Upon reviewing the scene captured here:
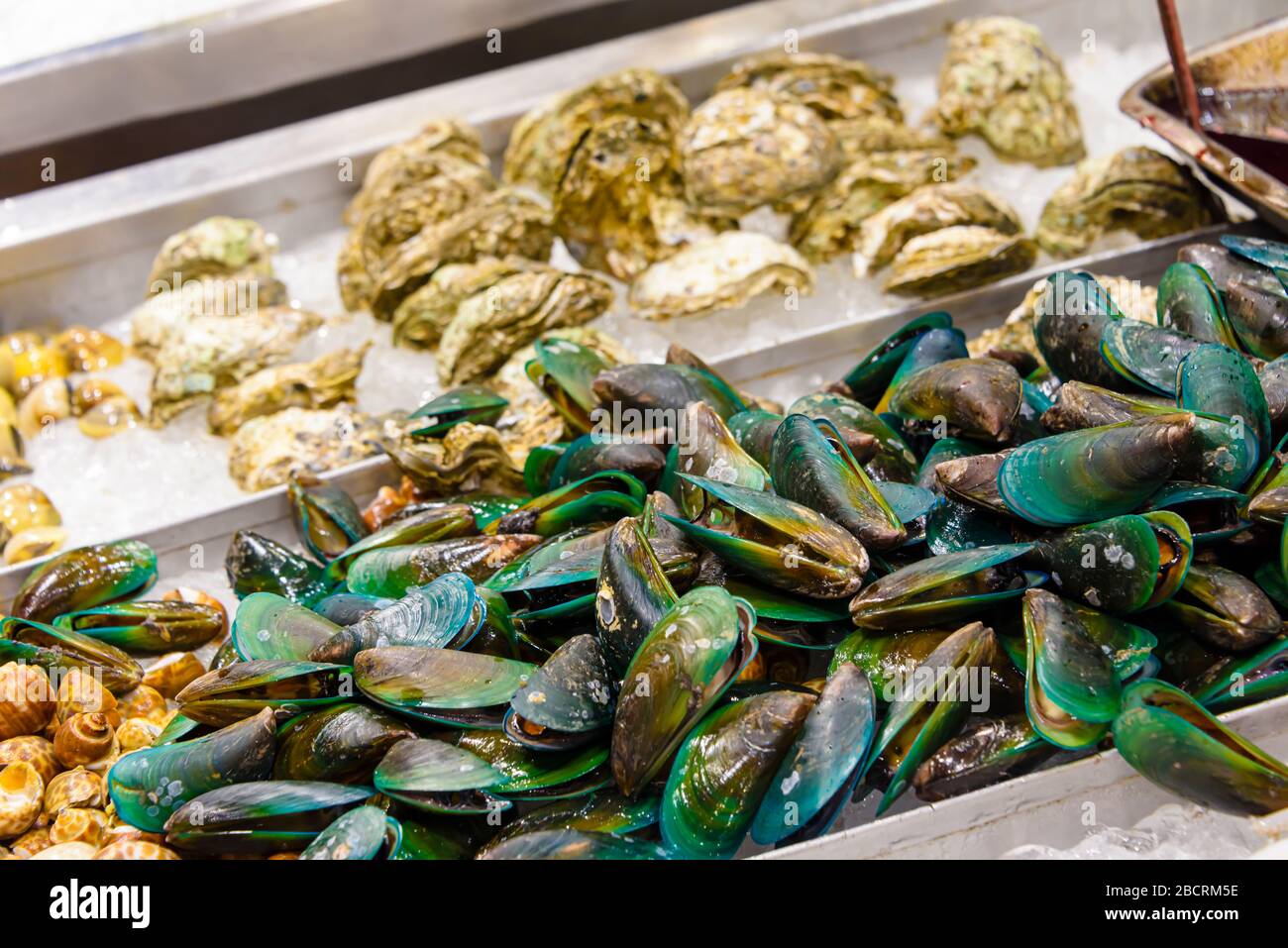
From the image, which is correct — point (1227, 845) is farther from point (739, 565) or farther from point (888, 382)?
point (888, 382)

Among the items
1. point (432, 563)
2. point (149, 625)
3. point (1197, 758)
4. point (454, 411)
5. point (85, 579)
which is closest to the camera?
point (1197, 758)

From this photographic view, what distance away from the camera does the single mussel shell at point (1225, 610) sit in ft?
4.65

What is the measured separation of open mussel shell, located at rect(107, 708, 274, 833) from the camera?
4.90ft

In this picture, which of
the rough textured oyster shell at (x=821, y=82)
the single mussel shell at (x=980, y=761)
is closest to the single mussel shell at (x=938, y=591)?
the single mussel shell at (x=980, y=761)

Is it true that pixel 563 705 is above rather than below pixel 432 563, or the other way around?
below

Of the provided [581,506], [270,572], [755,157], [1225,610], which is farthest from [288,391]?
[1225,610]

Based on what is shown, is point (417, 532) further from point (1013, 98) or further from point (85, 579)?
point (1013, 98)

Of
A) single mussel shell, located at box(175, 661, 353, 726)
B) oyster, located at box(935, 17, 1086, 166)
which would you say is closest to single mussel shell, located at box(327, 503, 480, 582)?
single mussel shell, located at box(175, 661, 353, 726)

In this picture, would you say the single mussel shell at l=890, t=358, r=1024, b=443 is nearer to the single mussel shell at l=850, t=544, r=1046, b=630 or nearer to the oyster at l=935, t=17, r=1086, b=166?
the single mussel shell at l=850, t=544, r=1046, b=630

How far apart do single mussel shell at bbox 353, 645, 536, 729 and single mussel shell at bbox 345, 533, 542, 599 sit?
30cm

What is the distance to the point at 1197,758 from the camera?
1.29 meters

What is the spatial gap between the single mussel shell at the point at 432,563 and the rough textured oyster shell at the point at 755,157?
1.30 metres

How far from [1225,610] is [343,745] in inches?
47.6
